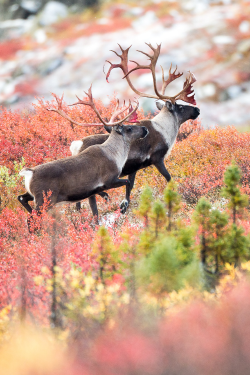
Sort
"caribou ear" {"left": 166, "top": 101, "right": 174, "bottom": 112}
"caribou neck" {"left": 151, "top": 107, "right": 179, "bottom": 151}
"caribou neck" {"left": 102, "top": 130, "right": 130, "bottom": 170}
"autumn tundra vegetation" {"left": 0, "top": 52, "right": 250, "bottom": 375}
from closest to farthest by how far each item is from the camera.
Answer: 1. "autumn tundra vegetation" {"left": 0, "top": 52, "right": 250, "bottom": 375}
2. "caribou neck" {"left": 102, "top": 130, "right": 130, "bottom": 170}
3. "caribou neck" {"left": 151, "top": 107, "right": 179, "bottom": 151}
4. "caribou ear" {"left": 166, "top": 101, "right": 174, "bottom": 112}

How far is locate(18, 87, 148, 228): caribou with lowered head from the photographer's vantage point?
Result: 17.3ft

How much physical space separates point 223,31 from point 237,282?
86.1 ft

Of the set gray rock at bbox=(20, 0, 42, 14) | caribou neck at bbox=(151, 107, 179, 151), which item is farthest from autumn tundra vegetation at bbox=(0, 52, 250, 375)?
gray rock at bbox=(20, 0, 42, 14)

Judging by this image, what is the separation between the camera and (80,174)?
5.48 m

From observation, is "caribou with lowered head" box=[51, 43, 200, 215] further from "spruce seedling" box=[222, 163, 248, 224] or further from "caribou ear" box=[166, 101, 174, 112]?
"spruce seedling" box=[222, 163, 248, 224]

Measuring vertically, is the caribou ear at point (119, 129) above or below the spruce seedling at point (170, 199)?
below

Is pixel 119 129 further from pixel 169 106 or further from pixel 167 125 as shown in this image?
pixel 169 106

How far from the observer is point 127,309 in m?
2.63

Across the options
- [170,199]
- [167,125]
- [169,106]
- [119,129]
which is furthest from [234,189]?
[169,106]

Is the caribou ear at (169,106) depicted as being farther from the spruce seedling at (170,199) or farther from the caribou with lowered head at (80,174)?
the spruce seedling at (170,199)

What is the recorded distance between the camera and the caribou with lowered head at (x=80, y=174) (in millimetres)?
5277

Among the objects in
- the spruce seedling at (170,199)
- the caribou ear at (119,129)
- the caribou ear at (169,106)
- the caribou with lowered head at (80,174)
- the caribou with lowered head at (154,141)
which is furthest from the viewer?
the caribou ear at (169,106)

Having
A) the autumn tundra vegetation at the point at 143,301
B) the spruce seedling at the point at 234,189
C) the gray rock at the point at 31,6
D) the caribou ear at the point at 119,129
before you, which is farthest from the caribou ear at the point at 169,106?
the gray rock at the point at 31,6

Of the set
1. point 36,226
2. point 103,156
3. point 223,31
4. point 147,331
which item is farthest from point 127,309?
point 223,31
